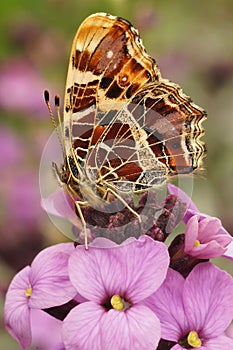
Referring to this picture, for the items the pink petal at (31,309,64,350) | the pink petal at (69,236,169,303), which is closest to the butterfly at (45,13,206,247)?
the pink petal at (69,236,169,303)

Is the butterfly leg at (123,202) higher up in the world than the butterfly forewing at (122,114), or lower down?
lower down

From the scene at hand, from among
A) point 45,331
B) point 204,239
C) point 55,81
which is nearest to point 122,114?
point 204,239

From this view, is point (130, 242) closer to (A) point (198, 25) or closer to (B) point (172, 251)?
(B) point (172, 251)

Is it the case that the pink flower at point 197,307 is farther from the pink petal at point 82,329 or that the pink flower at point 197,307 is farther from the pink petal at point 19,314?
the pink petal at point 19,314

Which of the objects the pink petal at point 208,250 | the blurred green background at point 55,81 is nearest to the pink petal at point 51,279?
the pink petal at point 208,250

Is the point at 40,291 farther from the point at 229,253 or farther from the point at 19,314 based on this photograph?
the point at 229,253

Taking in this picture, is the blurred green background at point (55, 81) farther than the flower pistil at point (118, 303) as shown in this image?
Yes
